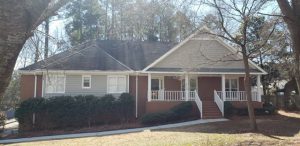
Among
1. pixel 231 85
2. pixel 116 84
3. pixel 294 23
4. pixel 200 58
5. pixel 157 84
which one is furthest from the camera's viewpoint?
pixel 231 85

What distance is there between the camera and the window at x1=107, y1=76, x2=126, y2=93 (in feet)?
80.5

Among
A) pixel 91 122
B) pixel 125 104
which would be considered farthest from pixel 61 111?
pixel 125 104

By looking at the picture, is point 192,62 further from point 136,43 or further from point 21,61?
point 21,61

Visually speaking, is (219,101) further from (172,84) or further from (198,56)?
(172,84)

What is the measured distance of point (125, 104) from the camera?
2297 centimetres

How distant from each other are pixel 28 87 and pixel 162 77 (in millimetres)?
10606

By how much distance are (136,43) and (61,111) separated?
36.3 ft

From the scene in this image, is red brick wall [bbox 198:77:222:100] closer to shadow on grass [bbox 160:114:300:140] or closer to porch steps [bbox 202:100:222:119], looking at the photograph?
porch steps [bbox 202:100:222:119]

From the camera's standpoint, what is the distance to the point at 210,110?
75.9 ft

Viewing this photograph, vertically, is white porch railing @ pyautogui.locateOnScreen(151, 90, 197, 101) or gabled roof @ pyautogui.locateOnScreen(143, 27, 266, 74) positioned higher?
gabled roof @ pyautogui.locateOnScreen(143, 27, 266, 74)

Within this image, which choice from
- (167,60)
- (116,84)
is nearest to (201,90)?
(167,60)

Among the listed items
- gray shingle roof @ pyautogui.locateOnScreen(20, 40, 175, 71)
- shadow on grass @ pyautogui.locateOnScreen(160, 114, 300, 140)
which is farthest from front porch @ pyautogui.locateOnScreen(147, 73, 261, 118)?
shadow on grass @ pyautogui.locateOnScreen(160, 114, 300, 140)

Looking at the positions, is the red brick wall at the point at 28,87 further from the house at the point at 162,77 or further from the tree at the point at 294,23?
the tree at the point at 294,23

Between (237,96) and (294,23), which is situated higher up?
(294,23)
